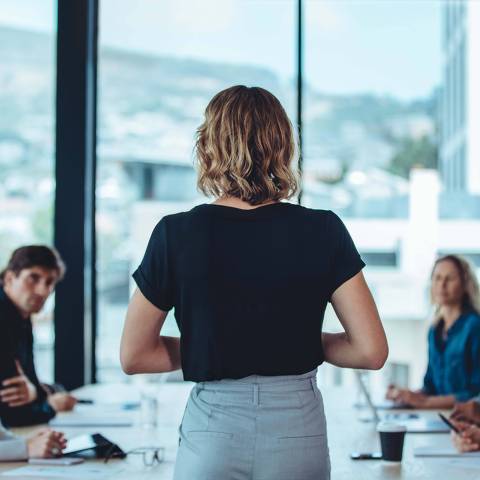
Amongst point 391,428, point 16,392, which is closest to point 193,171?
point 16,392

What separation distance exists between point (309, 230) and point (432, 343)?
8.80 ft

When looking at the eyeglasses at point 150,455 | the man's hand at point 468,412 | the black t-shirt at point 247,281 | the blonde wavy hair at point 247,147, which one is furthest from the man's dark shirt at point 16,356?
the blonde wavy hair at point 247,147

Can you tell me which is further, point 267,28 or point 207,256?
point 267,28

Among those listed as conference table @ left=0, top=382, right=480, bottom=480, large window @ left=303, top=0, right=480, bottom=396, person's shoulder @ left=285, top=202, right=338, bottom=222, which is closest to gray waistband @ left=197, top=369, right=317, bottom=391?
person's shoulder @ left=285, top=202, right=338, bottom=222

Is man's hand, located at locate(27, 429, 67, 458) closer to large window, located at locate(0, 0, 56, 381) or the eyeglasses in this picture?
the eyeglasses

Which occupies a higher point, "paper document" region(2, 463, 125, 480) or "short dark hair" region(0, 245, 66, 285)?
"short dark hair" region(0, 245, 66, 285)

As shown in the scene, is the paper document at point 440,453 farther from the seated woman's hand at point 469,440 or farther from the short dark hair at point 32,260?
the short dark hair at point 32,260

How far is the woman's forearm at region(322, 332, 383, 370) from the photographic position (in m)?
1.94

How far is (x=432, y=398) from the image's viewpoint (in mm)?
3906

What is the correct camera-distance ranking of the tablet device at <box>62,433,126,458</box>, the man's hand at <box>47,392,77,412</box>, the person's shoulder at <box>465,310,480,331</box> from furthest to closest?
the person's shoulder at <box>465,310,480,331</box> → the man's hand at <box>47,392,77,412</box> → the tablet device at <box>62,433,126,458</box>

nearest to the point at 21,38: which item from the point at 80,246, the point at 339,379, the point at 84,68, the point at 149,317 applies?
the point at 84,68

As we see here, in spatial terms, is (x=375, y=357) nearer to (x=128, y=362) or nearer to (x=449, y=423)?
(x=128, y=362)

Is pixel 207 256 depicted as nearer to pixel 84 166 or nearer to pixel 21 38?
pixel 84 166

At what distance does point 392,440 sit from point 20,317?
164cm
